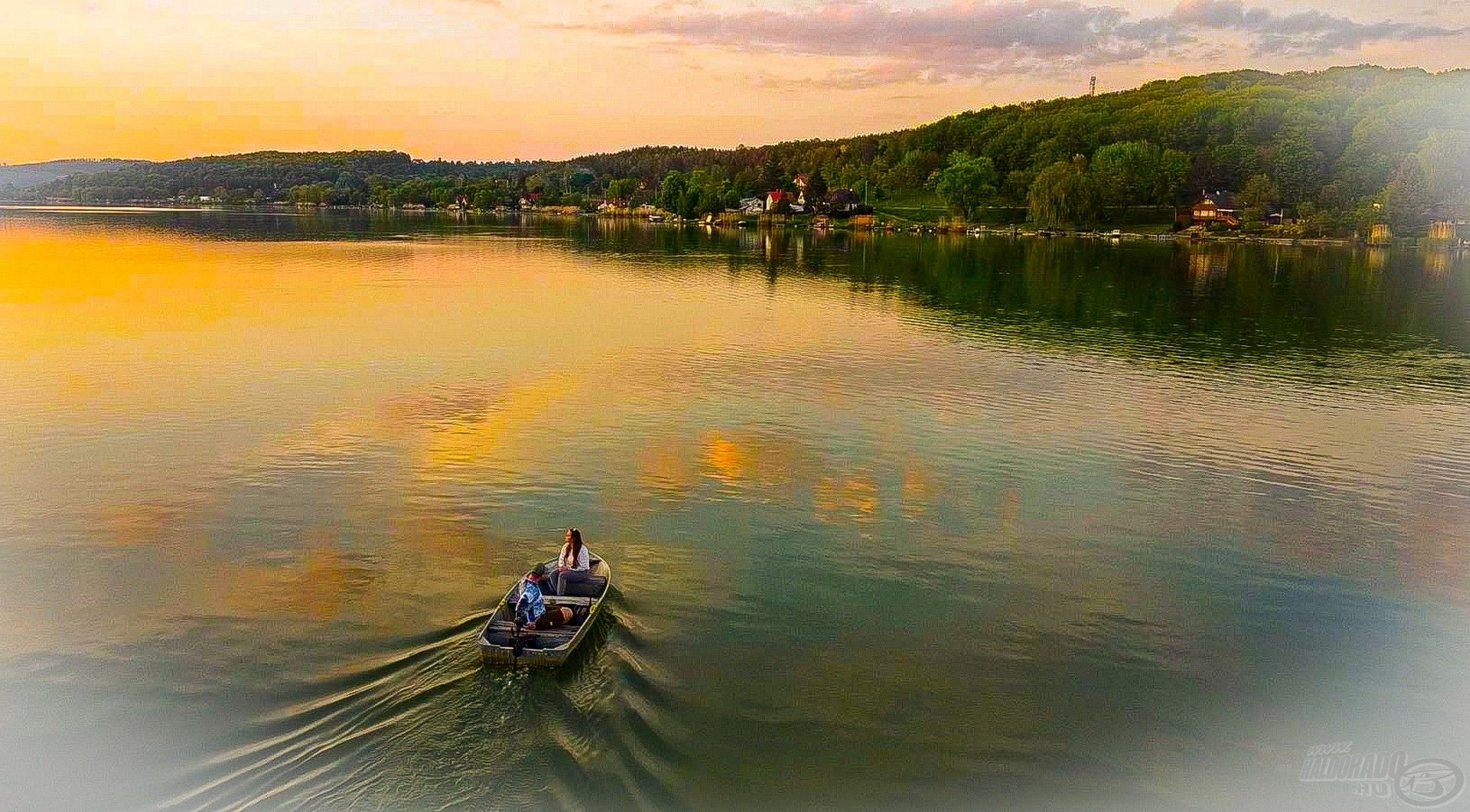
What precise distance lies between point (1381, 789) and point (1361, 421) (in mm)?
32645

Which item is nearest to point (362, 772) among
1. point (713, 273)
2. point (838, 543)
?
point (838, 543)

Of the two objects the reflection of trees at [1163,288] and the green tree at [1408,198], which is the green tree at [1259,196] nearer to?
the reflection of trees at [1163,288]

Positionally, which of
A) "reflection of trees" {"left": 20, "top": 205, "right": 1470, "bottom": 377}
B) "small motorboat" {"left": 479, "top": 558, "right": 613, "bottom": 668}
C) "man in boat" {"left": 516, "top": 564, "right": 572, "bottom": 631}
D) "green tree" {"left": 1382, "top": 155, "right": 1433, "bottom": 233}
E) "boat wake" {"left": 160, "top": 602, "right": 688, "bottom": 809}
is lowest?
"boat wake" {"left": 160, "top": 602, "right": 688, "bottom": 809}

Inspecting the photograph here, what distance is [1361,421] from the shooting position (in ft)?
149

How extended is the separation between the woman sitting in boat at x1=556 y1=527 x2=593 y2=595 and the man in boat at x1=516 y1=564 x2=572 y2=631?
1.66 m

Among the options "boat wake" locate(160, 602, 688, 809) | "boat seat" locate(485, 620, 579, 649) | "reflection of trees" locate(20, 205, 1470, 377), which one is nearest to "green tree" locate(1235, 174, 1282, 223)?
"reflection of trees" locate(20, 205, 1470, 377)

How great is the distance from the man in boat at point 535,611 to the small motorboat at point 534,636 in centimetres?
14

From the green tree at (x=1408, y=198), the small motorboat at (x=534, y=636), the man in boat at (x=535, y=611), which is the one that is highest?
the green tree at (x=1408, y=198)

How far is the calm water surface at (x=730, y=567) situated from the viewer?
60.4ft

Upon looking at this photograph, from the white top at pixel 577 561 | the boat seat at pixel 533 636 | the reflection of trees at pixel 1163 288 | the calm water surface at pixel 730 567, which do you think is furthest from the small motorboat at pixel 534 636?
the reflection of trees at pixel 1163 288

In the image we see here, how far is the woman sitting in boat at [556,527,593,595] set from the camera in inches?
936

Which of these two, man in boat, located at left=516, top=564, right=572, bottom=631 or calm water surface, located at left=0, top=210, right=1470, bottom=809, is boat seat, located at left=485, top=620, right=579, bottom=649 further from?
calm water surface, located at left=0, top=210, right=1470, bottom=809

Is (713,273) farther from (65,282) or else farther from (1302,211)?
(1302,211)

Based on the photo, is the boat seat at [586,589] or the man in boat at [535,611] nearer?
the man in boat at [535,611]
